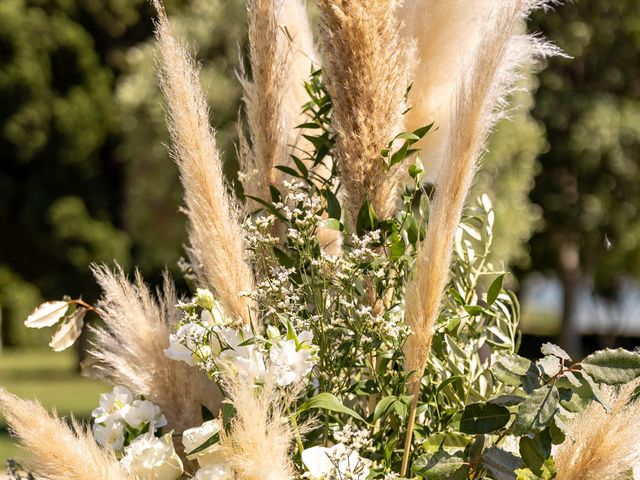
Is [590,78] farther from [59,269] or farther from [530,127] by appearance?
[59,269]

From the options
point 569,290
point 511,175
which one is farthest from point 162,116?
point 569,290

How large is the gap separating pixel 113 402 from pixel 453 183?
2.20ft

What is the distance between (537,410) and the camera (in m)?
1.37

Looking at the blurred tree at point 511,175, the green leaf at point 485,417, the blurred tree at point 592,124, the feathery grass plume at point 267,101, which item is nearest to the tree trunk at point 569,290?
the blurred tree at point 592,124

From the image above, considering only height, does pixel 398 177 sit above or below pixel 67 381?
above

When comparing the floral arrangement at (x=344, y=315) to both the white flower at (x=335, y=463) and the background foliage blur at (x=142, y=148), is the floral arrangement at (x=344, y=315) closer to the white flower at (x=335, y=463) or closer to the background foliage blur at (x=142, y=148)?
the white flower at (x=335, y=463)

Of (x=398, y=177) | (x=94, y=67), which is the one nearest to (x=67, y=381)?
(x=94, y=67)

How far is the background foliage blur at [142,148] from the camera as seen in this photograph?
11.3 meters

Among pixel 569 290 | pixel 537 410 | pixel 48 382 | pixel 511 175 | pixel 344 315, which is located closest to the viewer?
pixel 537 410

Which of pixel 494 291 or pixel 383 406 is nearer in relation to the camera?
pixel 383 406

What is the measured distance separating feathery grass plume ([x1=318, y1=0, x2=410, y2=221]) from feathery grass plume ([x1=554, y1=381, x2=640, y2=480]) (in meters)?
0.44

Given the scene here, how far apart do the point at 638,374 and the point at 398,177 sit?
47 centimetres

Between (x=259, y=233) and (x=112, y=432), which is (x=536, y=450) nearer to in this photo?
(x=259, y=233)

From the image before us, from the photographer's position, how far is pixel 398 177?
163 cm
